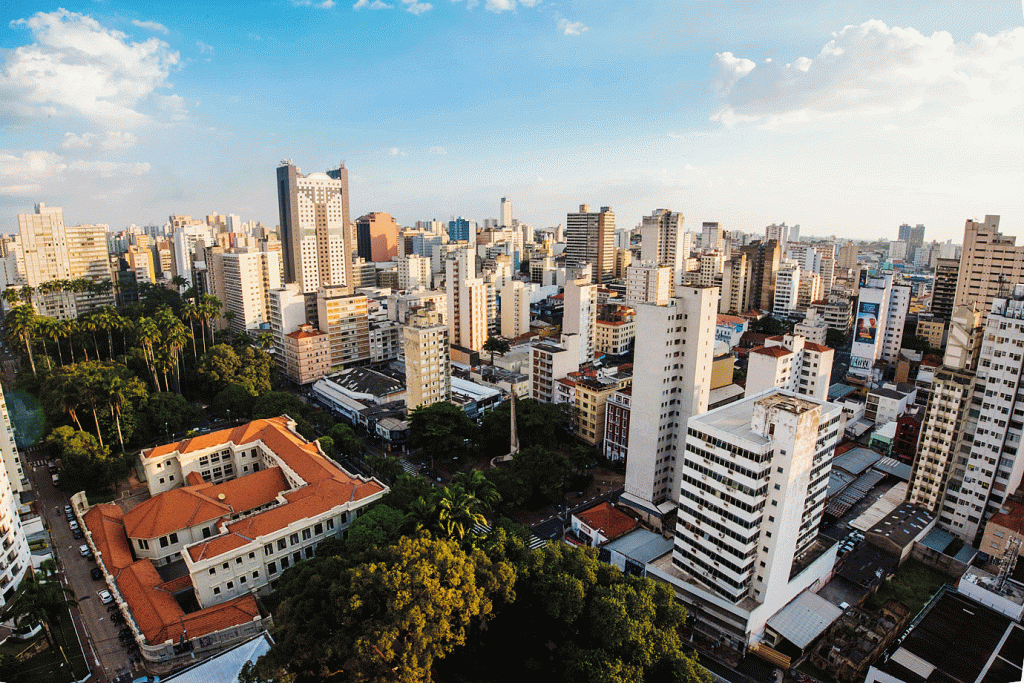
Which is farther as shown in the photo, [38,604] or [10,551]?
[10,551]

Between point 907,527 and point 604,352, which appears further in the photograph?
point 604,352

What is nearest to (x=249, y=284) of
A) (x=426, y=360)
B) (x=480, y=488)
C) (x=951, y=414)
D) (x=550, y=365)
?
(x=426, y=360)

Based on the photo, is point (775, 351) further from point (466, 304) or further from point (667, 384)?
point (466, 304)

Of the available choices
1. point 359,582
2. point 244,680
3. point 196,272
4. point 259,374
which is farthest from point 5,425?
point 196,272

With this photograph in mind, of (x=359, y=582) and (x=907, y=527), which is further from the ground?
(x=359, y=582)

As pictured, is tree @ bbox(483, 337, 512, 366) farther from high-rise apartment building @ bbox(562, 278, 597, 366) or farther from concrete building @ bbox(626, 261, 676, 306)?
concrete building @ bbox(626, 261, 676, 306)

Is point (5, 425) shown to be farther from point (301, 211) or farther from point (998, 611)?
point (301, 211)
